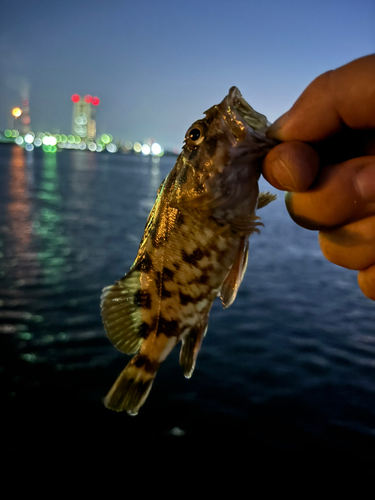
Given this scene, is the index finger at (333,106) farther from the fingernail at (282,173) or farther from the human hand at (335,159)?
the fingernail at (282,173)

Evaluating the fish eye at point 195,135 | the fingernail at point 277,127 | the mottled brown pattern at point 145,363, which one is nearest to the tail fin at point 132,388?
the mottled brown pattern at point 145,363

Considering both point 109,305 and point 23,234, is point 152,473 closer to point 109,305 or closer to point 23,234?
point 109,305

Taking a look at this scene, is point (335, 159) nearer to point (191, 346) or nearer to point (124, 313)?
point (191, 346)

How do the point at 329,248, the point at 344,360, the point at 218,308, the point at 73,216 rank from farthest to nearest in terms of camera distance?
1. the point at 73,216
2. the point at 218,308
3. the point at 344,360
4. the point at 329,248

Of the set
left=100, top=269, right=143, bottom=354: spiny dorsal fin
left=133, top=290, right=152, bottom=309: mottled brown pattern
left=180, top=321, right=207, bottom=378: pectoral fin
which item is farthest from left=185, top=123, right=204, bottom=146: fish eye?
left=180, top=321, right=207, bottom=378: pectoral fin

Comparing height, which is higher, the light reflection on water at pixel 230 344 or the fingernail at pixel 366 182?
the fingernail at pixel 366 182

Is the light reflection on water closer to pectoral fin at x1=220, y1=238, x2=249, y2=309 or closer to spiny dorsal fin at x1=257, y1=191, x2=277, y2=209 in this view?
pectoral fin at x1=220, y1=238, x2=249, y2=309

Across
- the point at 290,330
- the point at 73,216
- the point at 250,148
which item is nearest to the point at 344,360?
the point at 290,330
